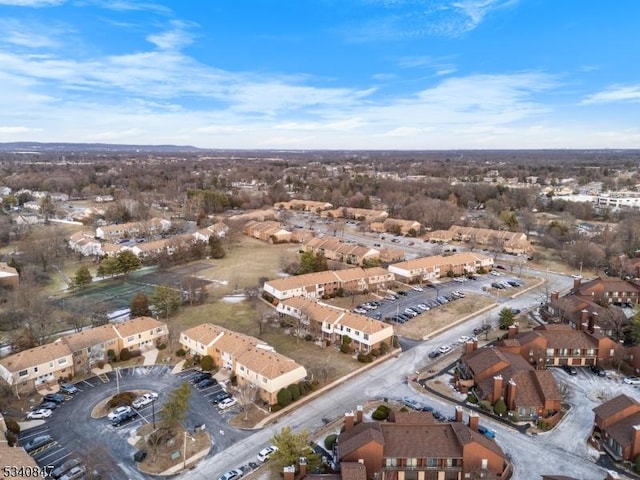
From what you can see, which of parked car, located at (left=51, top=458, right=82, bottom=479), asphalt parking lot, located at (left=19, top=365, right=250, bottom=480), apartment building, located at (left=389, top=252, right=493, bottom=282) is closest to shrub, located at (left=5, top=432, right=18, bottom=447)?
asphalt parking lot, located at (left=19, top=365, right=250, bottom=480)

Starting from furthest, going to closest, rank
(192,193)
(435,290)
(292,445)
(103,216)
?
(192,193) → (103,216) → (435,290) → (292,445)

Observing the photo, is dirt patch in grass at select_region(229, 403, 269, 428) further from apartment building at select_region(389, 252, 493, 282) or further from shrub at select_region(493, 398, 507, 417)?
apartment building at select_region(389, 252, 493, 282)

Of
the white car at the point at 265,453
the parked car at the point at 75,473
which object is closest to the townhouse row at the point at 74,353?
the parked car at the point at 75,473

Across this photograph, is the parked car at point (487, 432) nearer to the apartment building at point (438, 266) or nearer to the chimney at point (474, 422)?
the chimney at point (474, 422)

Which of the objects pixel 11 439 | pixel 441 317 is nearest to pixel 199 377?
pixel 11 439

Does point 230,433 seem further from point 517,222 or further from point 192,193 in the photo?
point 192,193

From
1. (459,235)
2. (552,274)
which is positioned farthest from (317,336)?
(459,235)

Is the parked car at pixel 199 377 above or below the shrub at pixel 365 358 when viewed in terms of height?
below

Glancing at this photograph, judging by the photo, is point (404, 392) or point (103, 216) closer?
point (404, 392)
